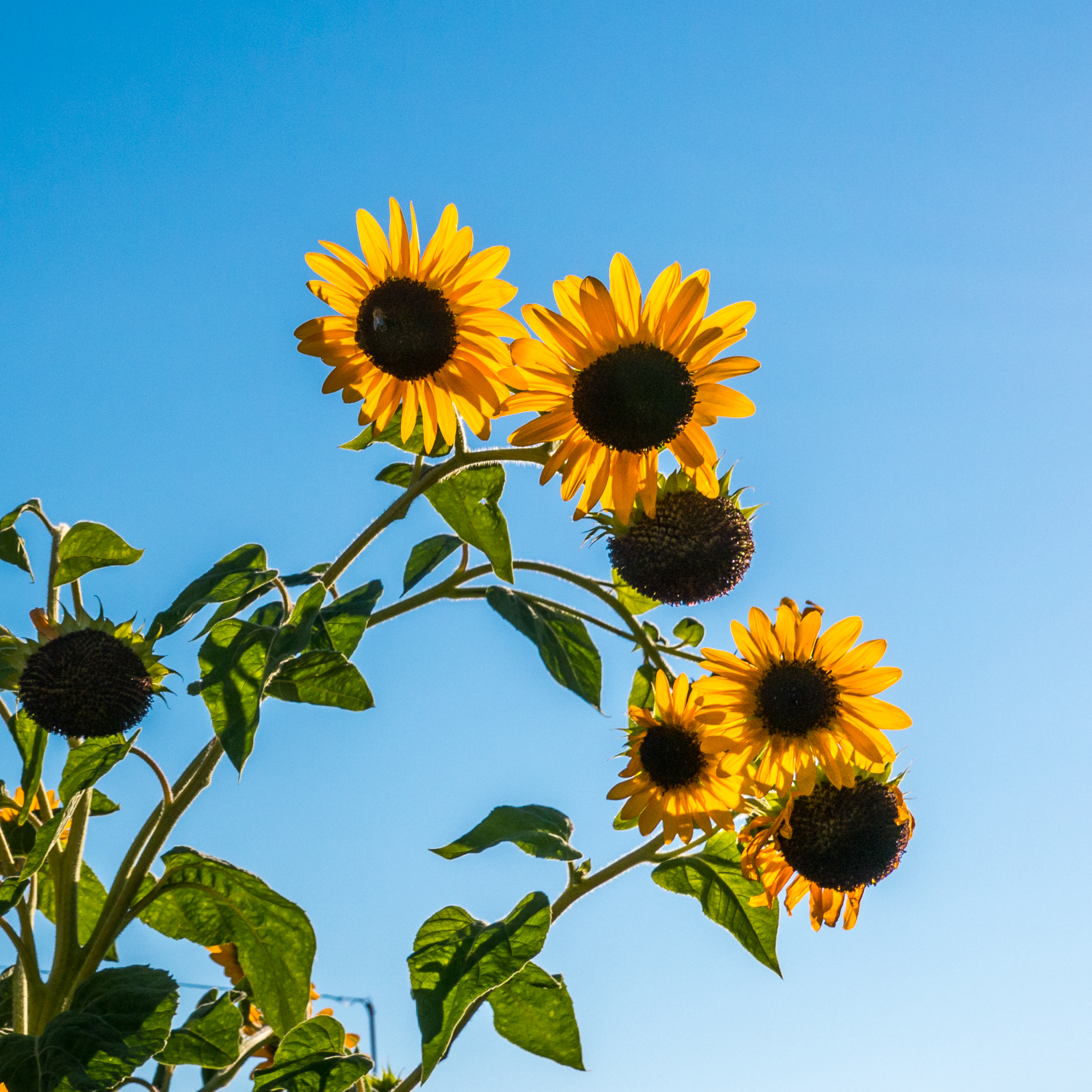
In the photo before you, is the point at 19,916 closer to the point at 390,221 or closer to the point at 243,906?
the point at 243,906

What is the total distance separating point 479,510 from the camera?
1629 millimetres

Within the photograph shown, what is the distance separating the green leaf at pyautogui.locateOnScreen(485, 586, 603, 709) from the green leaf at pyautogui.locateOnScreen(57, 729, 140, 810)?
1.76ft

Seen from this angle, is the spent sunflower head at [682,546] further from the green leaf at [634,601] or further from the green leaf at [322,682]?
the green leaf at [322,682]

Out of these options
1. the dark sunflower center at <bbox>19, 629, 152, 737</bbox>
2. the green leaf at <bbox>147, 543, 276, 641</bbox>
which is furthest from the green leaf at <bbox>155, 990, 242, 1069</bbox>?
the green leaf at <bbox>147, 543, 276, 641</bbox>

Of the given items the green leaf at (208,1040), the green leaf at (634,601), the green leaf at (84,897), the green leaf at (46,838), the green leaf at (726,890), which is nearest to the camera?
the green leaf at (46,838)

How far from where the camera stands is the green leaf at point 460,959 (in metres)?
1.46

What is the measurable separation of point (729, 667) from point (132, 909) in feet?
3.05

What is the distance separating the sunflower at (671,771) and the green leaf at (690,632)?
0.21ft

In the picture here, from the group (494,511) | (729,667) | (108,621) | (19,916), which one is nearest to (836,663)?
(729,667)

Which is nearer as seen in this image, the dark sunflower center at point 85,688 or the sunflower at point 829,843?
the dark sunflower center at point 85,688

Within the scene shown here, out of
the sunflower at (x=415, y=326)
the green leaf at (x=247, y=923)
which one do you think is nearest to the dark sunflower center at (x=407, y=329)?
the sunflower at (x=415, y=326)

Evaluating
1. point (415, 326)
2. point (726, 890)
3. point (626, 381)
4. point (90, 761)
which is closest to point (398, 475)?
point (415, 326)

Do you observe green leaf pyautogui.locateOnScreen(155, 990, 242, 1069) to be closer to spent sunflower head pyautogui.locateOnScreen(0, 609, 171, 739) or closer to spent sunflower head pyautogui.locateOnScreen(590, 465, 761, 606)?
spent sunflower head pyautogui.locateOnScreen(0, 609, 171, 739)

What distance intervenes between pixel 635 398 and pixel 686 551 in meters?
0.22
